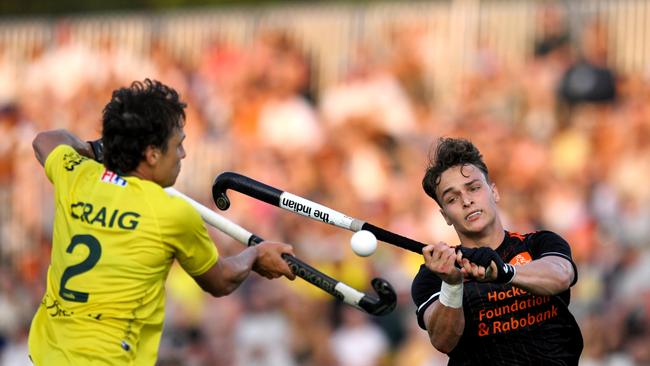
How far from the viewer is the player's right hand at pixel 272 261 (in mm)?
6375

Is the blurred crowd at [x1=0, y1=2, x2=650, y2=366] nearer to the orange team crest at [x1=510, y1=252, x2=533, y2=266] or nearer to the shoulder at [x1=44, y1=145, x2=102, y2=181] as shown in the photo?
the orange team crest at [x1=510, y1=252, x2=533, y2=266]

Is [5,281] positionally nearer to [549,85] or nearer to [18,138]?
[18,138]

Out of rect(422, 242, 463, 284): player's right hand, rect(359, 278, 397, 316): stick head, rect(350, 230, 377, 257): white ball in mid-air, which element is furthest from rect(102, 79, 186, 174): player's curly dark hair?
rect(359, 278, 397, 316): stick head

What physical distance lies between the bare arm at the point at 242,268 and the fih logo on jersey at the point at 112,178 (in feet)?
2.16

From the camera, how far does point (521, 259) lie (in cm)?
646

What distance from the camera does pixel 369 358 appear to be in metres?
12.8

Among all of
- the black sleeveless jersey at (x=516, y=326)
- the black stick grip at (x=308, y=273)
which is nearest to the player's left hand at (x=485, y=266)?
the black sleeveless jersey at (x=516, y=326)

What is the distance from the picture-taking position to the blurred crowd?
40.9 feet

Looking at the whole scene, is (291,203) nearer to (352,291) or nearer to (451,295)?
(352,291)

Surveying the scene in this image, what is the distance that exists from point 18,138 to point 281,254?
11.1 metres

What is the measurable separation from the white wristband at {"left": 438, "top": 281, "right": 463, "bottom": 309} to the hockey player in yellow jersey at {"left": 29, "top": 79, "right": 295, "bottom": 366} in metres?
1.20

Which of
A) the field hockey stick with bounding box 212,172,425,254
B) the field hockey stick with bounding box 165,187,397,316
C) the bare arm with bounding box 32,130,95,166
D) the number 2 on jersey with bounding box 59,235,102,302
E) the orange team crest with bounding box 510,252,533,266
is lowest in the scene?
the number 2 on jersey with bounding box 59,235,102,302

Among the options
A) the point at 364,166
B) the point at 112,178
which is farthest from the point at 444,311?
the point at 364,166

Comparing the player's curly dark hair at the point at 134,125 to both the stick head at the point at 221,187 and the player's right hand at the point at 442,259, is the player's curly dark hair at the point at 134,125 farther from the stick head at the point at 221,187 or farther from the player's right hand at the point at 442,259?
the player's right hand at the point at 442,259
